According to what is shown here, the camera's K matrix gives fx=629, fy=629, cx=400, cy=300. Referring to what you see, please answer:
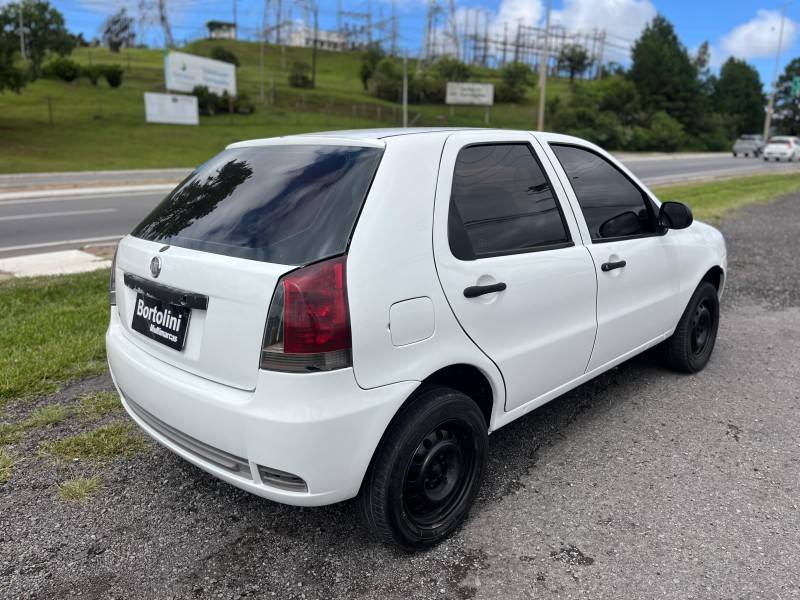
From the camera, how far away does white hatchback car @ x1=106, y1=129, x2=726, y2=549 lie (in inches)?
88.9

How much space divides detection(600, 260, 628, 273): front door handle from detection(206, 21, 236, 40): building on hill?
131 m

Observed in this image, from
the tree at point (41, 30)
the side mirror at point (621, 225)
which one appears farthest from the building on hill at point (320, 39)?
the side mirror at point (621, 225)

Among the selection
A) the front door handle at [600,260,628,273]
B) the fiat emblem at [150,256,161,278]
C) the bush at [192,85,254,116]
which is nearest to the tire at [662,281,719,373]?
the front door handle at [600,260,628,273]

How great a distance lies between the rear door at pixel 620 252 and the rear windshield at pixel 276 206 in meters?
1.39

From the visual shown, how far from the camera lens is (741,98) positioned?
96.4 metres

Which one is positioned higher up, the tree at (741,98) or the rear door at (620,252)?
the tree at (741,98)

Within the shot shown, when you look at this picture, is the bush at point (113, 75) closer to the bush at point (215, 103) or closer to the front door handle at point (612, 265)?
the bush at point (215, 103)

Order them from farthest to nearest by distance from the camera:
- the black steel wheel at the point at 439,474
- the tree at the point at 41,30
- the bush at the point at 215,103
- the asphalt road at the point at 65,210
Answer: the bush at the point at 215,103, the tree at the point at 41,30, the asphalt road at the point at 65,210, the black steel wheel at the point at 439,474

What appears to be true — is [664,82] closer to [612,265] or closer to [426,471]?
[612,265]

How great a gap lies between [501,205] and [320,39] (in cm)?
15092

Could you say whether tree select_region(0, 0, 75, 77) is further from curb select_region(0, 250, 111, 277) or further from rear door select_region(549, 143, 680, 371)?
rear door select_region(549, 143, 680, 371)

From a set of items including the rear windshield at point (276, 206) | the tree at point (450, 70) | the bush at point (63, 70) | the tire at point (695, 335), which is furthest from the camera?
the tree at point (450, 70)

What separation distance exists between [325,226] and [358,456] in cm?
87

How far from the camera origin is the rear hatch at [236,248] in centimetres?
232
